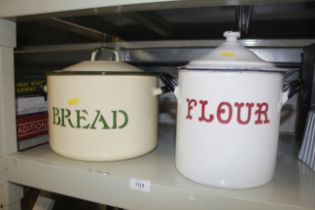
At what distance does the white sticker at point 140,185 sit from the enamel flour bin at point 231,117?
0.07 meters

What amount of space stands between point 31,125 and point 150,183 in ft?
1.08

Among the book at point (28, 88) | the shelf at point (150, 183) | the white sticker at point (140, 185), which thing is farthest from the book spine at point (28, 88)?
the white sticker at point (140, 185)

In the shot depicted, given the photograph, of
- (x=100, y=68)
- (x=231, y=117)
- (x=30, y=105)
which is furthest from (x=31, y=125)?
(x=231, y=117)

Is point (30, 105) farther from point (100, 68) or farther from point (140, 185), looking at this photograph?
point (140, 185)

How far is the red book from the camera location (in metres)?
0.55

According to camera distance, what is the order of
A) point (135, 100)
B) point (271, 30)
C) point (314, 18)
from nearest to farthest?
point (135, 100), point (314, 18), point (271, 30)

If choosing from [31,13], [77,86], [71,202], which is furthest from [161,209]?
[71,202]

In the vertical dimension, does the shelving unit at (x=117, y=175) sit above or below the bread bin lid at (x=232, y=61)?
below

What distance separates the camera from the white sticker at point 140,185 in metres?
0.40

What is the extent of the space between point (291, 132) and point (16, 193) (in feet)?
2.40

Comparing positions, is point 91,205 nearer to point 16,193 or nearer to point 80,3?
point 16,193

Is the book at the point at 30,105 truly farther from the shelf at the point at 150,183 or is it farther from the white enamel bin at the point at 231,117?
the white enamel bin at the point at 231,117

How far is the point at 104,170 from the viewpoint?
44cm

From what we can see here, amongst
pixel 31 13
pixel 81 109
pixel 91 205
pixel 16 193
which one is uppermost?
pixel 31 13
